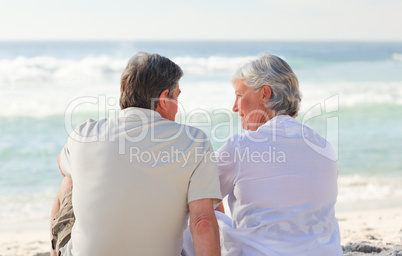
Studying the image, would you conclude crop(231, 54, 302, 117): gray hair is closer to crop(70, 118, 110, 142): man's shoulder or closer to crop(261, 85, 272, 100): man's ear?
crop(261, 85, 272, 100): man's ear

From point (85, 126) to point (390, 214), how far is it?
3754 millimetres

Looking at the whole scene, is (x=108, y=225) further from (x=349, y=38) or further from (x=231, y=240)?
(x=349, y=38)

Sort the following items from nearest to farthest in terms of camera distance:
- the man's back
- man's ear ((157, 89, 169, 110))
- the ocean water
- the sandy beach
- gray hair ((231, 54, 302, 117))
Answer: the man's back < man's ear ((157, 89, 169, 110)) < gray hair ((231, 54, 302, 117)) < the sandy beach < the ocean water

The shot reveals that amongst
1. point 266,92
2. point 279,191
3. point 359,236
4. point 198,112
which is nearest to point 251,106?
point 266,92

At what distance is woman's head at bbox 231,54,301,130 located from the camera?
2109 millimetres

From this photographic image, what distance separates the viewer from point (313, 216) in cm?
→ 194

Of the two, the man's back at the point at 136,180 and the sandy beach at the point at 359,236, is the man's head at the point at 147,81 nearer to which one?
the man's back at the point at 136,180

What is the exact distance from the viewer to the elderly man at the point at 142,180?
176 centimetres

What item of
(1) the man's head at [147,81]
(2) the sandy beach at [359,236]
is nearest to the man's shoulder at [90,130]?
(1) the man's head at [147,81]

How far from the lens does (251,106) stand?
2.19m

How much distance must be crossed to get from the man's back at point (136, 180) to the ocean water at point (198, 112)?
0.64 metres

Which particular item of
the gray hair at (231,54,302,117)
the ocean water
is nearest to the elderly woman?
the gray hair at (231,54,302,117)

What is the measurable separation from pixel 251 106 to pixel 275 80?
0.17 m

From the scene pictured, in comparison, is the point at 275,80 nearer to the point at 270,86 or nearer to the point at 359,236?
the point at 270,86
